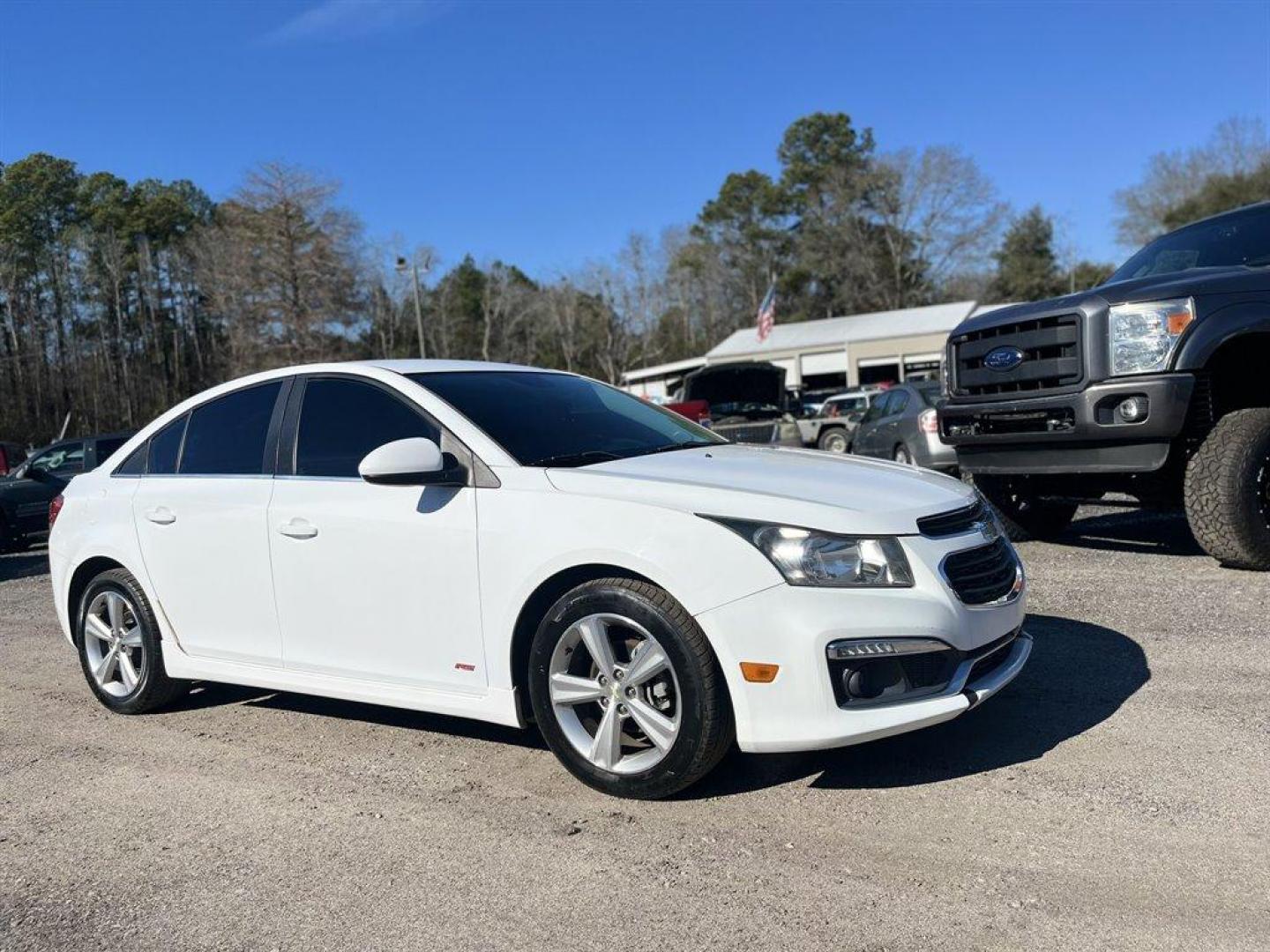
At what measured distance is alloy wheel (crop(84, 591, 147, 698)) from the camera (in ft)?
16.4

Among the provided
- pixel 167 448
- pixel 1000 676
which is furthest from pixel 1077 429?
pixel 167 448

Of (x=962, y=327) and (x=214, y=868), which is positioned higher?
(x=962, y=327)

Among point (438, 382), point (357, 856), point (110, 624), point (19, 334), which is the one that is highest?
point (19, 334)

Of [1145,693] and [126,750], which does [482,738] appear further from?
[1145,693]

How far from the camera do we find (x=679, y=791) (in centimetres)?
346

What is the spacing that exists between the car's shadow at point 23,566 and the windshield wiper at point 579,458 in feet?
31.2

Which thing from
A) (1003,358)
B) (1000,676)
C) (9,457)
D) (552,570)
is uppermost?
(1003,358)

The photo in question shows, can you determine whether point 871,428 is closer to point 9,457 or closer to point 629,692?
point 629,692

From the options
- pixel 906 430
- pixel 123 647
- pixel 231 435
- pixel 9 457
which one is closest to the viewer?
pixel 231 435

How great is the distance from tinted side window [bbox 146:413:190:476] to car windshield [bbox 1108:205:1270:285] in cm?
625

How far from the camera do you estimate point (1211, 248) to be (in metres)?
7.15

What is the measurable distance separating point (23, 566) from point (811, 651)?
39.4 feet

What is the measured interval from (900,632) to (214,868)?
7.59ft

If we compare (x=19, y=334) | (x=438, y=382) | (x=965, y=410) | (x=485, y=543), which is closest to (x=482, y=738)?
(x=485, y=543)
